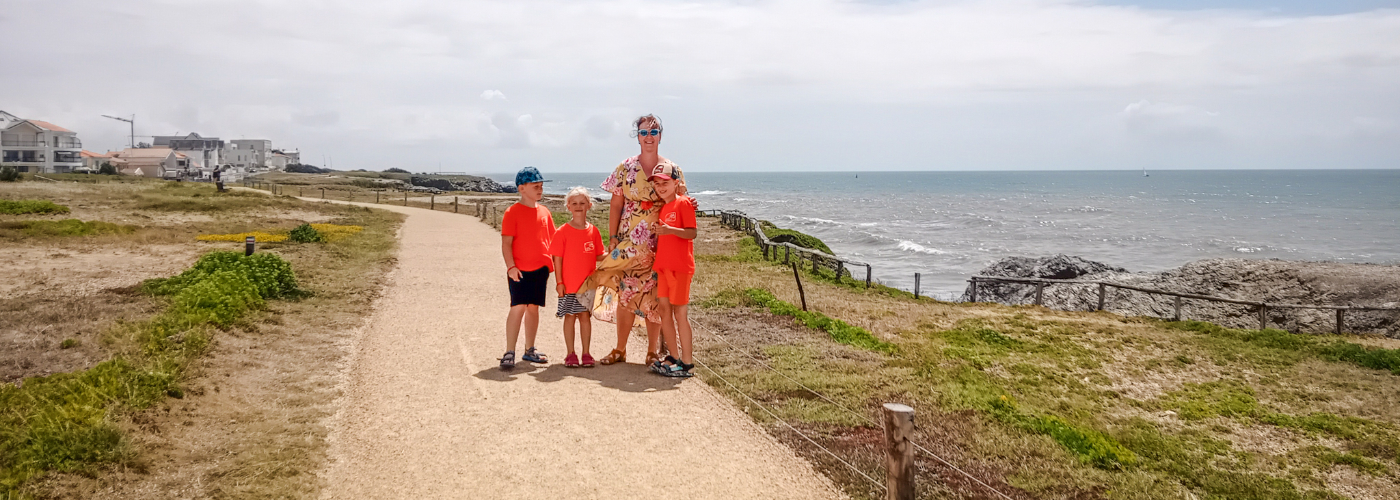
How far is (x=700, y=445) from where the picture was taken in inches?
242

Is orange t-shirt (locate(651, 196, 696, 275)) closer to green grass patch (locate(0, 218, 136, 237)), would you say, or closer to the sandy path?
the sandy path

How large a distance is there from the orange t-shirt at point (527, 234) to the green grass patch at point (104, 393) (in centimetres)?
306

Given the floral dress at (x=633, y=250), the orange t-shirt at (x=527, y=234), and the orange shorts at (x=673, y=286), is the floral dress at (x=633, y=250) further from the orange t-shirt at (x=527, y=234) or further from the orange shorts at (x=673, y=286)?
the orange t-shirt at (x=527, y=234)

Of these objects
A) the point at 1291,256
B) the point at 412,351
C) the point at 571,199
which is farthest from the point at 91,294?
the point at 1291,256

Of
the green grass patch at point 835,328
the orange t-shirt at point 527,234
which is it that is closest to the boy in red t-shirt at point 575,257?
the orange t-shirt at point 527,234

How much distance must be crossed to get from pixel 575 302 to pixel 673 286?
1048 mm

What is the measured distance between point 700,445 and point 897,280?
2537 centimetres

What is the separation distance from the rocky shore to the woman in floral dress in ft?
47.5

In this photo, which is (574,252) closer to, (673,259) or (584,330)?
(584,330)

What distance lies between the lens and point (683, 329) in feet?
25.3

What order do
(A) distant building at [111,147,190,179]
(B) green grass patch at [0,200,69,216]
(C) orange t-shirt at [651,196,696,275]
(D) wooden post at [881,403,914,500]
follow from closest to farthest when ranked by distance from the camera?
1. (D) wooden post at [881,403,914,500]
2. (C) orange t-shirt at [651,196,696,275]
3. (B) green grass patch at [0,200,69,216]
4. (A) distant building at [111,147,190,179]

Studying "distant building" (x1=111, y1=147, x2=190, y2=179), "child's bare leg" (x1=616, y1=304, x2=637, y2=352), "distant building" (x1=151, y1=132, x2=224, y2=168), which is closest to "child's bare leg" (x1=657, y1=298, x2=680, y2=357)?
"child's bare leg" (x1=616, y1=304, x2=637, y2=352)

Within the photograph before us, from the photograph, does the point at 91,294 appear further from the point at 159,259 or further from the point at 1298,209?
the point at 1298,209

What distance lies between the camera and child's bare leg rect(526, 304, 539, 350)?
7.87 meters
